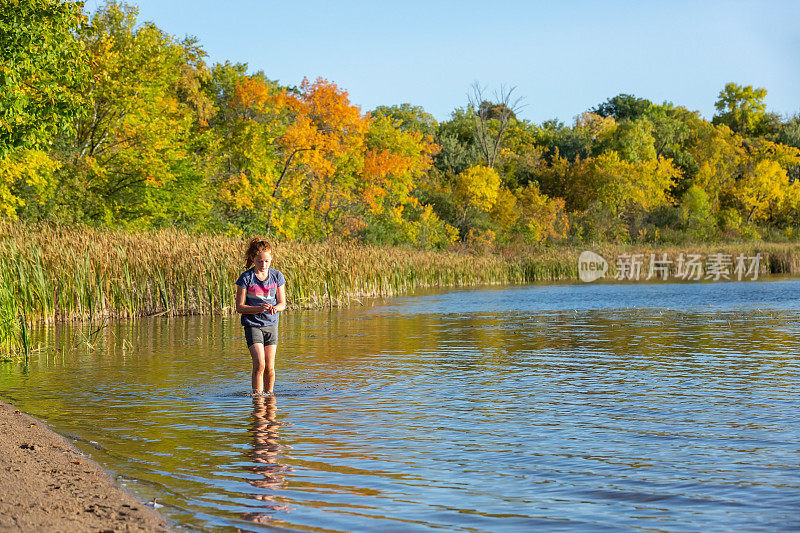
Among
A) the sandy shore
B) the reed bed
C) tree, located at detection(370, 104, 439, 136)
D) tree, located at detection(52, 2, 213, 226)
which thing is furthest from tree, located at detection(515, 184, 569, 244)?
the sandy shore

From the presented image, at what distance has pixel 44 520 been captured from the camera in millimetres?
5121

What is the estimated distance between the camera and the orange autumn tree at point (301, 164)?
46188 mm

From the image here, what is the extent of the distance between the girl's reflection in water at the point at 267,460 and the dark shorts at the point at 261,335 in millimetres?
784

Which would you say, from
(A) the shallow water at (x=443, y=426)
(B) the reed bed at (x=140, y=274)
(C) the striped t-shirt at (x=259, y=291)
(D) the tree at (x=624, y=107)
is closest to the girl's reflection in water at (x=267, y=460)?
(A) the shallow water at (x=443, y=426)

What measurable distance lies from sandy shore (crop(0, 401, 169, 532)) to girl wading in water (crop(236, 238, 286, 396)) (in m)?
3.02

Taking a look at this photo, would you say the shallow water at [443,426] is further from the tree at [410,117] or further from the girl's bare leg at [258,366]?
the tree at [410,117]

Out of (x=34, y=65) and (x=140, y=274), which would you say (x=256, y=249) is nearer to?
(x=140, y=274)

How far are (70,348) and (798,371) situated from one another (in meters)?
12.1

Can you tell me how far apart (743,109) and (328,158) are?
5238 centimetres

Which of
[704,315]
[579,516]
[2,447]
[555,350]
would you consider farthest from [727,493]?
[704,315]

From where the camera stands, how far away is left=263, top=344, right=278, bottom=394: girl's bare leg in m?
10.7

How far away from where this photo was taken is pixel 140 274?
74.2 ft

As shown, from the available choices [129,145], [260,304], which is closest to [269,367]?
[260,304]

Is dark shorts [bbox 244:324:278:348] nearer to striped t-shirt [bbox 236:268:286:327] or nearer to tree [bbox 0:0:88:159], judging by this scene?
striped t-shirt [bbox 236:268:286:327]
